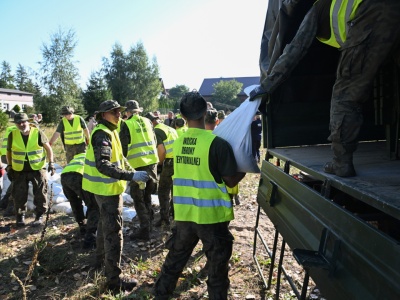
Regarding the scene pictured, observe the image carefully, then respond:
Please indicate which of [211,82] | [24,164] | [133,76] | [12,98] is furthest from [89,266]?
[12,98]

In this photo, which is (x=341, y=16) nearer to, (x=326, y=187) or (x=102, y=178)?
(x=326, y=187)

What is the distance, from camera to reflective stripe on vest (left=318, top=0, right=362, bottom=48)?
184 centimetres

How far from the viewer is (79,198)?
5320 mm

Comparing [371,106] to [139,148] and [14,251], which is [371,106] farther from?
[14,251]

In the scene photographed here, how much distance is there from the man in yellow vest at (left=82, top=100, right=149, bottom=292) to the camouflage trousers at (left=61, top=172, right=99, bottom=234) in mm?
1198

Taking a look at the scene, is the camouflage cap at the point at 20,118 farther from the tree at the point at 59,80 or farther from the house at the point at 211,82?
the house at the point at 211,82

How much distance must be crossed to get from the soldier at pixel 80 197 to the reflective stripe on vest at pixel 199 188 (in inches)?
97.1

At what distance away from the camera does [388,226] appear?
231cm

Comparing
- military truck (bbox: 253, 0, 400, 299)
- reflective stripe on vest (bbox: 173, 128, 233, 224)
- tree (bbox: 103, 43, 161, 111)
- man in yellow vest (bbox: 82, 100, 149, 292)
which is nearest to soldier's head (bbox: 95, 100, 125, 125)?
man in yellow vest (bbox: 82, 100, 149, 292)

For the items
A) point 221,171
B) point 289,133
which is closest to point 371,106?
point 289,133

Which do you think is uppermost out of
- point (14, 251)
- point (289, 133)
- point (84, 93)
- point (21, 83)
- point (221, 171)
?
point (21, 83)

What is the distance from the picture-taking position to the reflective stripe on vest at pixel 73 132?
8000 millimetres

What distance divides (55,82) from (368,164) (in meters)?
31.0

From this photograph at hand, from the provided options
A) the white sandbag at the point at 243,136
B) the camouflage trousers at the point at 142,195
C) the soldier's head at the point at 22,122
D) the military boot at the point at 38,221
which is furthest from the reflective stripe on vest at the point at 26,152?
the white sandbag at the point at 243,136
